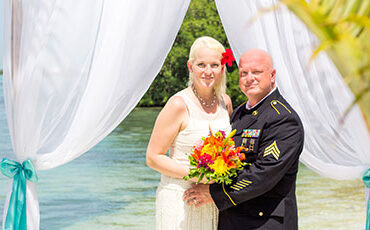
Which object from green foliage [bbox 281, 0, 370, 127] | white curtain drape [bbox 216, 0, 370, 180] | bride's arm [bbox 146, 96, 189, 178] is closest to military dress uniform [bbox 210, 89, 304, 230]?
bride's arm [bbox 146, 96, 189, 178]

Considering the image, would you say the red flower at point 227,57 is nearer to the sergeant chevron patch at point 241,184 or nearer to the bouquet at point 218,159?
the bouquet at point 218,159

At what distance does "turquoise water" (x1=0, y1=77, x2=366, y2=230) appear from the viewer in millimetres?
6773

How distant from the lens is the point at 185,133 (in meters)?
2.59

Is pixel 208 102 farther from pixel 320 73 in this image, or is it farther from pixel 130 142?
pixel 130 142

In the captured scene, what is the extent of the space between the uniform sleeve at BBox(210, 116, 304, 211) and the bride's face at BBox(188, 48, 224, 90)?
0.40m

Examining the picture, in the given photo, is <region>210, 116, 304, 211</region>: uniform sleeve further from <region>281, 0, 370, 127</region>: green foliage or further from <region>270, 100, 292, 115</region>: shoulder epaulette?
<region>281, 0, 370, 127</region>: green foliage

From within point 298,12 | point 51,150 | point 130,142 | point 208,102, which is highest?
point 298,12

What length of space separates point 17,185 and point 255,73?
1.47 metres

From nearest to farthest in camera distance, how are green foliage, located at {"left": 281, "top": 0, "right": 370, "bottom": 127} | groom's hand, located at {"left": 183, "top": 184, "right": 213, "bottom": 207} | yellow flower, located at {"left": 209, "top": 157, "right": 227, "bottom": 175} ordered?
green foliage, located at {"left": 281, "top": 0, "right": 370, "bottom": 127}, yellow flower, located at {"left": 209, "top": 157, "right": 227, "bottom": 175}, groom's hand, located at {"left": 183, "top": 184, "right": 213, "bottom": 207}

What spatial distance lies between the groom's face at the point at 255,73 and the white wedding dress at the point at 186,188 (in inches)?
12.6

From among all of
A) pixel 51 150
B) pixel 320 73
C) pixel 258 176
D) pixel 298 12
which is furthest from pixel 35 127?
pixel 298 12

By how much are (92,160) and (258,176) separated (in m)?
10.9

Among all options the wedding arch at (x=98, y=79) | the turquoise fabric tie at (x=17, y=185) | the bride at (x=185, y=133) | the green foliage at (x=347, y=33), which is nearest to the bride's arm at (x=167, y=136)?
the bride at (x=185, y=133)

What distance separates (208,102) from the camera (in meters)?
2.69
